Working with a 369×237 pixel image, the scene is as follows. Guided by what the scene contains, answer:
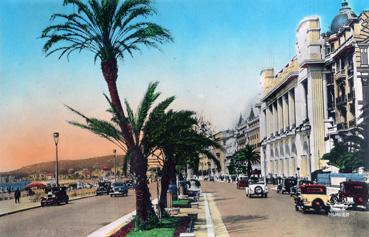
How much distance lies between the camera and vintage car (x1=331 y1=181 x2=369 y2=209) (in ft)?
91.2

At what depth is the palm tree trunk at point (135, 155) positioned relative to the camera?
19109 mm

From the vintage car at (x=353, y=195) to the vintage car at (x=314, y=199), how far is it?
68.1 inches

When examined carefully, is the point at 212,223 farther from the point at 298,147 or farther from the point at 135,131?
the point at 298,147

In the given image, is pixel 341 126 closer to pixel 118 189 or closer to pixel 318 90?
pixel 318 90

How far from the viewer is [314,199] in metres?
26.1

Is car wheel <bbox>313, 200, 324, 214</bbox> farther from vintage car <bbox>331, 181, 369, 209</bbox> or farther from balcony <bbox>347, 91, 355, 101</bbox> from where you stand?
balcony <bbox>347, 91, 355, 101</bbox>

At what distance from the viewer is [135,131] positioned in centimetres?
1989

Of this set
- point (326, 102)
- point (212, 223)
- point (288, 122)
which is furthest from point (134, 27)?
point (288, 122)

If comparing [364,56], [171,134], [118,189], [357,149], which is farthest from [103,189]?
[171,134]

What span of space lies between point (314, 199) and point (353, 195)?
3.05 meters


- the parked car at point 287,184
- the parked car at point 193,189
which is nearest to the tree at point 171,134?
the parked car at point 193,189

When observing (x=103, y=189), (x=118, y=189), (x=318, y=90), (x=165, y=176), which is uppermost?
(x=318, y=90)

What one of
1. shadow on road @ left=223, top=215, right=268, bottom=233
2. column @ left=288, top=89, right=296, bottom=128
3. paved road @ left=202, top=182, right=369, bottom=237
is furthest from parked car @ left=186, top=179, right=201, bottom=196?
column @ left=288, top=89, right=296, bottom=128

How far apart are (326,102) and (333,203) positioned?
4322 centimetres
